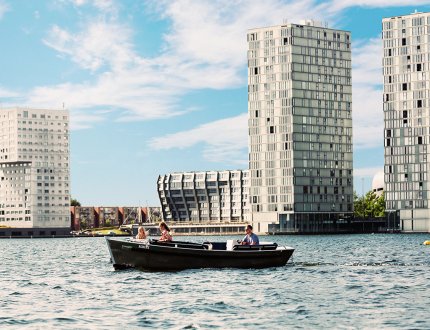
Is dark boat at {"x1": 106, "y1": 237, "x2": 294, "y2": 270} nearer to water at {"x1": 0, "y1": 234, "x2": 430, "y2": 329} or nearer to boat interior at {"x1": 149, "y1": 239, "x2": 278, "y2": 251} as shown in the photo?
boat interior at {"x1": 149, "y1": 239, "x2": 278, "y2": 251}

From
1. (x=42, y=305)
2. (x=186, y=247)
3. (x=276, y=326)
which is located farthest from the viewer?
(x=186, y=247)

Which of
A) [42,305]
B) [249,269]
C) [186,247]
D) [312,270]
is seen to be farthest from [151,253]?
[42,305]

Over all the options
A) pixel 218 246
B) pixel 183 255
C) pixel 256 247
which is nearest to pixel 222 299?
pixel 183 255

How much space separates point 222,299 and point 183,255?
55.2ft

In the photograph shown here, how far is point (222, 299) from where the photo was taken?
1837 inches

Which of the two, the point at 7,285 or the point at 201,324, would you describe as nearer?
the point at 201,324

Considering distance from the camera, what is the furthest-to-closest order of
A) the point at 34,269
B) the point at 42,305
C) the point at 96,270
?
the point at 34,269, the point at 96,270, the point at 42,305

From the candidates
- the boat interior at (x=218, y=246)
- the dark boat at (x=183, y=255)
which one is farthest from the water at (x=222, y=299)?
the boat interior at (x=218, y=246)

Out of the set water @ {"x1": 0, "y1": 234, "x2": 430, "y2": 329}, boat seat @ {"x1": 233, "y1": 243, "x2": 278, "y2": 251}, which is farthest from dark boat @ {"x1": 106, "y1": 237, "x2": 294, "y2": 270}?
water @ {"x1": 0, "y1": 234, "x2": 430, "y2": 329}

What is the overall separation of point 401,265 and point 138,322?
38657mm

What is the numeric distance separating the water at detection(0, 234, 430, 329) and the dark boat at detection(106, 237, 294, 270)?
978mm

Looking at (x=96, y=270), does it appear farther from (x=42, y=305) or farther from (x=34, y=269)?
(x=42, y=305)

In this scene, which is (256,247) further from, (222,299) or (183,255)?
(222,299)

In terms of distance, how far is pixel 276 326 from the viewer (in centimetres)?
3719
